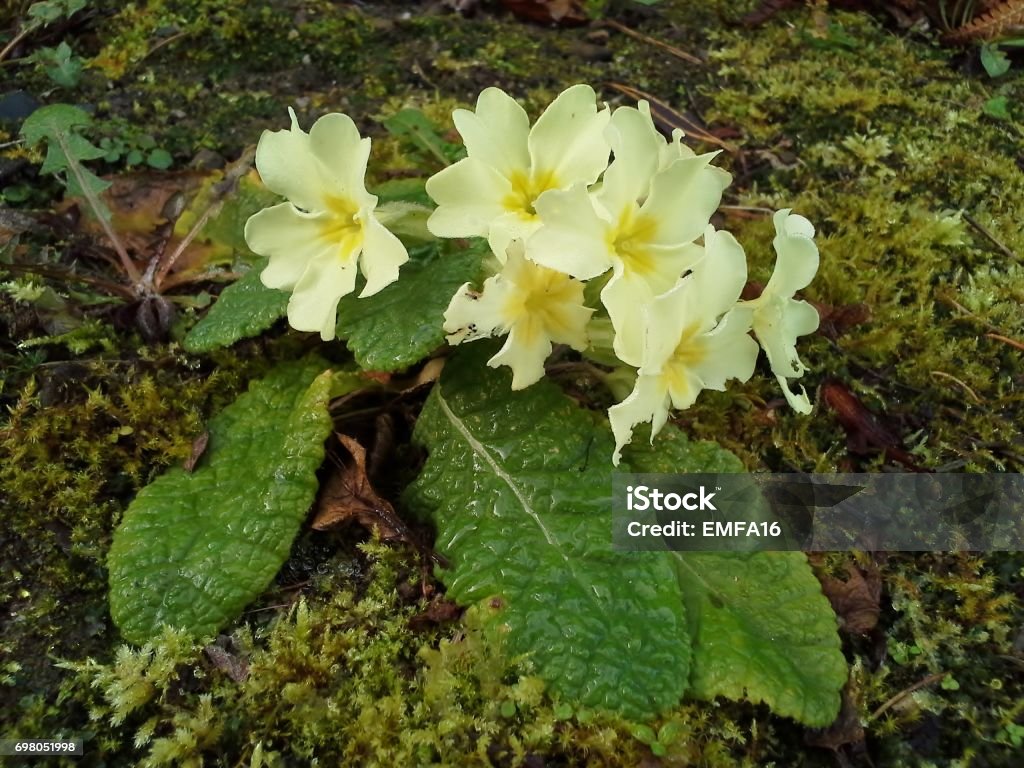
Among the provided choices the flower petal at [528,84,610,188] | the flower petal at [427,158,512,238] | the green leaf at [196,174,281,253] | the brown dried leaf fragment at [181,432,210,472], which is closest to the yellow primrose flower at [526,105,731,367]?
the flower petal at [528,84,610,188]

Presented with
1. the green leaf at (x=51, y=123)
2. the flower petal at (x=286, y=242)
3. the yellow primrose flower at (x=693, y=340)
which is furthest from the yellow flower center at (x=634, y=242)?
the green leaf at (x=51, y=123)

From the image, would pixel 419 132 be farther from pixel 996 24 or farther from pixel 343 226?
pixel 996 24

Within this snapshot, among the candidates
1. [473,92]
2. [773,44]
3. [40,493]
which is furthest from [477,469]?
[773,44]

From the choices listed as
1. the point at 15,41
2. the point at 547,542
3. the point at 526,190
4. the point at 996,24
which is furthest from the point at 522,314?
the point at 996,24

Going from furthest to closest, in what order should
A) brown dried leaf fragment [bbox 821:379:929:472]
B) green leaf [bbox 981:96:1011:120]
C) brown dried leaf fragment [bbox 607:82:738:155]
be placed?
green leaf [bbox 981:96:1011:120], brown dried leaf fragment [bbox 607:82:738:155], brown dried leaf fragment [bbox 821:379:929:472]

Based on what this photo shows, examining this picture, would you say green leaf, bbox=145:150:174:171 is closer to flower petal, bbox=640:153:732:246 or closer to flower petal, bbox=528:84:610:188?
flower petal, bbox=528:84:610:188
